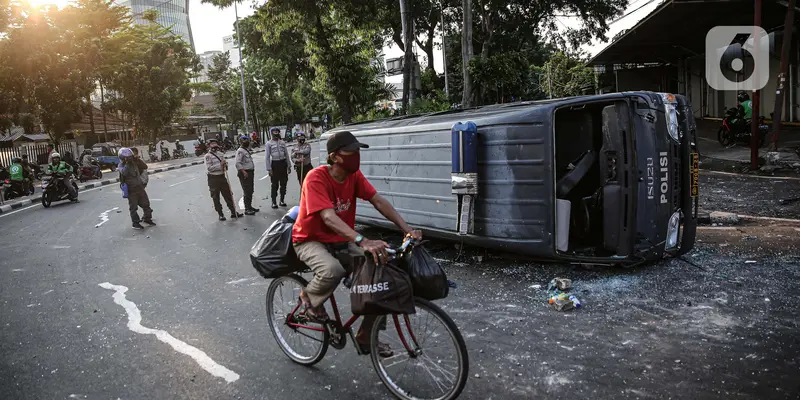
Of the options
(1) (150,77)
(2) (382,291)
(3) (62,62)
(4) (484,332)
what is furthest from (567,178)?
(1) (150,77)

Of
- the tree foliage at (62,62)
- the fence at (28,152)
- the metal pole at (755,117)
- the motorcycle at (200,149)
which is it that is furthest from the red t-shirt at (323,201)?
the motorcycle at (200,149)

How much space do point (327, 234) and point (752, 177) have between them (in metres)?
10.8

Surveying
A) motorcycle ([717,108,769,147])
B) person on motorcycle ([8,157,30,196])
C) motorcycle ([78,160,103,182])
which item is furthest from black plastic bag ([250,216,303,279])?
motorcycle ([78,160,103,182])

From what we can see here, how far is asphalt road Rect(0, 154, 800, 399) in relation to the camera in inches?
143

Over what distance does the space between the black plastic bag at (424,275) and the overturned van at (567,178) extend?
283 cm

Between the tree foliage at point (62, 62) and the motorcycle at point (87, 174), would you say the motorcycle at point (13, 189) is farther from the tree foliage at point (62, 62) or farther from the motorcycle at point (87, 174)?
the tree foliage at point (62, 62)

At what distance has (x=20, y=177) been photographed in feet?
61.7

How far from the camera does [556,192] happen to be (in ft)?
19.3

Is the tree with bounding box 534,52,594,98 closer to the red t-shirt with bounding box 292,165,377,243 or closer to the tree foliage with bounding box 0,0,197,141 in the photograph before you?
the tree foliage with bounding box 0,0,197,141

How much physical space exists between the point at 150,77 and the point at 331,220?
39157mm

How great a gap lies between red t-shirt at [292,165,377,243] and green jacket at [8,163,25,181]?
1902 cm

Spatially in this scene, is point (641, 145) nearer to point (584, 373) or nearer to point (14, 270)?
point (584, 373)

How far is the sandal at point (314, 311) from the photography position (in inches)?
146

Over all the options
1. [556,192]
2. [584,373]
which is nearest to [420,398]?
[584,373]
